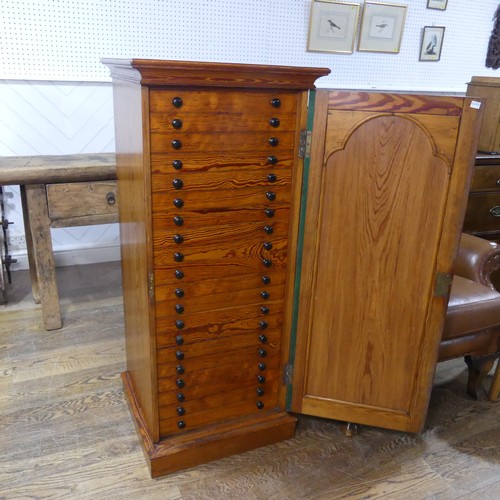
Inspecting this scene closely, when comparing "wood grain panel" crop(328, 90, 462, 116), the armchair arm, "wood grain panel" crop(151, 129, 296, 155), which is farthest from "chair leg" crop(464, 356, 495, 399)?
"wood grain panel" crop(151, 129, 296, 155)

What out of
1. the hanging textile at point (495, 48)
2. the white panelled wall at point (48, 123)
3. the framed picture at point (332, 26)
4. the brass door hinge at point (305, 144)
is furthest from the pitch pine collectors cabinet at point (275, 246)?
the hanging textile at point (495, 48)

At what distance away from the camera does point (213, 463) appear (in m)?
1.76

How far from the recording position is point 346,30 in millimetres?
3219

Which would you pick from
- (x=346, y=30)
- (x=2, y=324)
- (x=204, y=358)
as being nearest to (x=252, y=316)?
(x=204, y=358)

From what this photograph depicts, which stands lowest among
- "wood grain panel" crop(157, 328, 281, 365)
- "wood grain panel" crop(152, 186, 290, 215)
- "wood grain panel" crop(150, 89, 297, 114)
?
"wood grain panel" crop(157, 328, 281, 365)

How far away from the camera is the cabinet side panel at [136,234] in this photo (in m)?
1.37

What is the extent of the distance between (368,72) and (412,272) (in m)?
2.25

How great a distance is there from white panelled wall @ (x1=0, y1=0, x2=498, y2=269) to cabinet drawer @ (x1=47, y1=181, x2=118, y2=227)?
2.35 ft

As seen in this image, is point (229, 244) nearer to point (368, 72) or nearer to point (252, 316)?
point (252, 316)

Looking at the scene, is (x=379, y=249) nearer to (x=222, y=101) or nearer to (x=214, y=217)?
(x=214, y=217)

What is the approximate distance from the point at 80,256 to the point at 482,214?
101 inches

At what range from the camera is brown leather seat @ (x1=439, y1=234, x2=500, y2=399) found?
6.18 ft

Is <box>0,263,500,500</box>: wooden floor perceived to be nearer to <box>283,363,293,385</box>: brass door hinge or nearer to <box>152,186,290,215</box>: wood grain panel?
<box>283,363,293,385</box>: brass door hinge

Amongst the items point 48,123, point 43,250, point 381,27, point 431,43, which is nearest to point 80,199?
point 43,250
